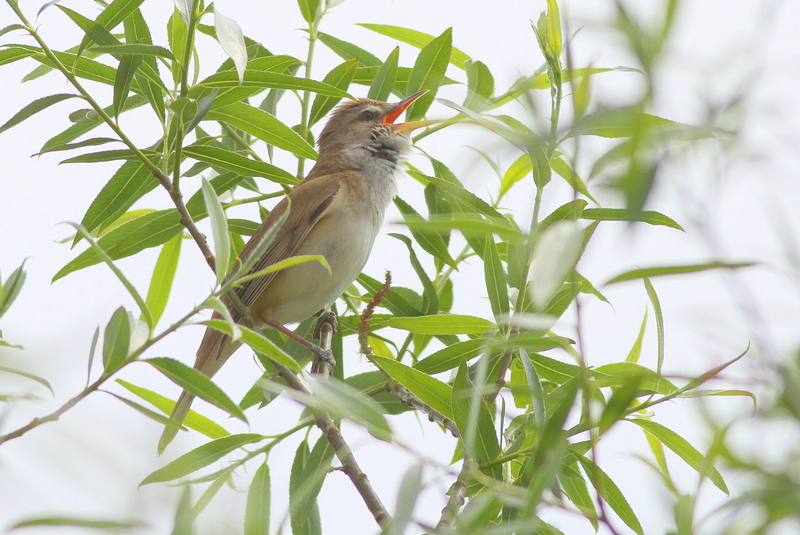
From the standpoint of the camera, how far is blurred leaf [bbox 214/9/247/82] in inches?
84.7

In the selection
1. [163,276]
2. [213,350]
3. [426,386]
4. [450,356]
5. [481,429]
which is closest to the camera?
[481,429]

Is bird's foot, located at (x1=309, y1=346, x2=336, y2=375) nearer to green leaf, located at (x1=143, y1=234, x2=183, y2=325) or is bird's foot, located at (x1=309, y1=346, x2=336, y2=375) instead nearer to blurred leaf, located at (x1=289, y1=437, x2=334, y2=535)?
blurred leaf, located at (x1=289, y1=437, x2=334, y2=535)

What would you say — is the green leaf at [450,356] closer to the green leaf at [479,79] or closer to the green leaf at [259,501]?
the green leaf at [259,501]

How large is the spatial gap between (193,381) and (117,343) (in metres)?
0.21

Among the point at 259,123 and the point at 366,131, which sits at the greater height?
the point at 366,131

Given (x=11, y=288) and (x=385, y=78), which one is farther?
(x=385, y=78)

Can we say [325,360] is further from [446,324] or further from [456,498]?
[456,498]

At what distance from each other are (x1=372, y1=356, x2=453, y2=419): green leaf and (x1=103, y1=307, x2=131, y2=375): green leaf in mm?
923

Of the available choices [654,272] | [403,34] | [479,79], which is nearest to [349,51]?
[403,34]

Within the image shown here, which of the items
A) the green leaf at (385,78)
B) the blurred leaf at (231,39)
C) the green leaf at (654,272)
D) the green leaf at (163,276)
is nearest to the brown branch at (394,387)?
the green leaf at (385,78)

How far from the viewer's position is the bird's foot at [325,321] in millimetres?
3821

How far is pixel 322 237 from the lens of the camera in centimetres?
418

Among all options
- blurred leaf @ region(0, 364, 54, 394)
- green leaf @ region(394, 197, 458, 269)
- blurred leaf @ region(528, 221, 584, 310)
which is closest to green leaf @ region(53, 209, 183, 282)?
green leaf @ region(394, 197, 458, 269)

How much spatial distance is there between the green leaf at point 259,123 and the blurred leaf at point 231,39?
0.60 meters
